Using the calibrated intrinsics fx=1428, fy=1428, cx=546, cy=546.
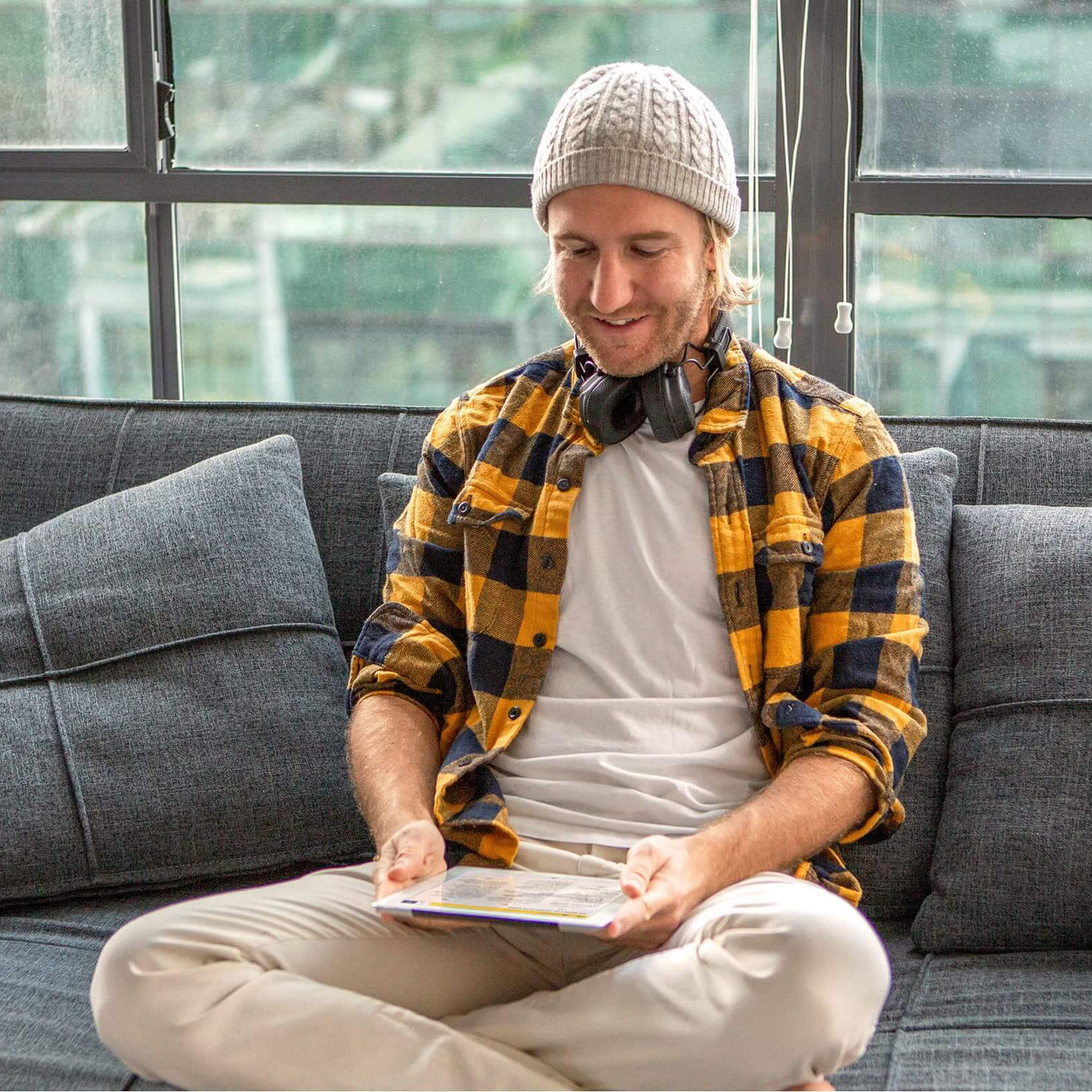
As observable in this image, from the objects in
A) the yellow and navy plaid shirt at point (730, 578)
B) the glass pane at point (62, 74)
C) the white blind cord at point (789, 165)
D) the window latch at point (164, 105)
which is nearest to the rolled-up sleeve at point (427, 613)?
the yellow and navy plaid shirt at point (730, 578)

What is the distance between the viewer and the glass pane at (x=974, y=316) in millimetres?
2459

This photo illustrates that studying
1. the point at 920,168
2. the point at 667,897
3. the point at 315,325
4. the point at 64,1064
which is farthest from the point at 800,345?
the point at 64,1064

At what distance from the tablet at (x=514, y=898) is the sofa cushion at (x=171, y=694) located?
0.45 meters

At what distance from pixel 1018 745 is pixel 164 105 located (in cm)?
189

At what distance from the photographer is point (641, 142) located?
1572mm

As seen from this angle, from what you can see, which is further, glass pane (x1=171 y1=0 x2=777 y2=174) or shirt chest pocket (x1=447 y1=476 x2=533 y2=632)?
glass pane (x1=171 y1=0 x2=777 y2=174)

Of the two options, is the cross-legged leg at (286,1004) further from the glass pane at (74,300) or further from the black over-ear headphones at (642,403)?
the glass pane at (74,300)

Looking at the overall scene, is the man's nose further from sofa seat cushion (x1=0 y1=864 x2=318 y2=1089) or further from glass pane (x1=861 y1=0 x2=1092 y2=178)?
glass pane (x1=861 y1=0 x2=1092 y2=178)

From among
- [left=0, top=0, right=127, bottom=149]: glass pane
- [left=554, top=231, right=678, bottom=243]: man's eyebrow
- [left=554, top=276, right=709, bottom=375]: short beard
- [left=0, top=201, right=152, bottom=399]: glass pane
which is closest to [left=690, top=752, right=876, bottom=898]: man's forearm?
[left=554, top=276, right=709, bottom=375]: short beard

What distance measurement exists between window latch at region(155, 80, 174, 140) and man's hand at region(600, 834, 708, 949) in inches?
70.6

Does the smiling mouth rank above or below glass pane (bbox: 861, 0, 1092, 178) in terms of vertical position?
below

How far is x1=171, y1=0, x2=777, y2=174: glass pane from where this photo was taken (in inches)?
98.8

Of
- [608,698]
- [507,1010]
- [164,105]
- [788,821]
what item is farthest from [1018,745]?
[164,105]

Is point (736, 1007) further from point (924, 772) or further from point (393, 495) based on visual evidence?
point (393, 495)
